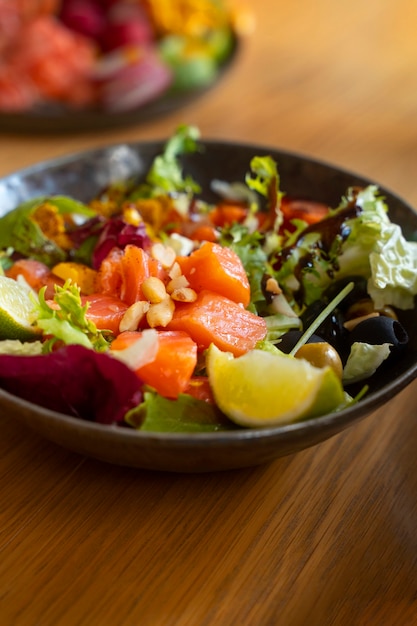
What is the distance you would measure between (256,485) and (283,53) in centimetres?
249

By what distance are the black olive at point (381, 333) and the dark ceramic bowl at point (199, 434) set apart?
0.11 ft

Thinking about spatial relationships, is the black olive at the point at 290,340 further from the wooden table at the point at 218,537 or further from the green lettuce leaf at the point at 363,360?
the wooden table at the point at 218,537

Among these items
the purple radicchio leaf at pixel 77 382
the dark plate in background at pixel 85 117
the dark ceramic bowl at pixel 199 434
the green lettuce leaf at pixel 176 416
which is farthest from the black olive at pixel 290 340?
the dark plate in background at pixel 85 117

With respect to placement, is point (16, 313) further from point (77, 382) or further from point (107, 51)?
point (107, 51)

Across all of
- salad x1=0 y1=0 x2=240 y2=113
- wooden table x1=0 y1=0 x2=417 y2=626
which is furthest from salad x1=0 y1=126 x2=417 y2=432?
salad x1=0 y1=0 x2=240 y2=113

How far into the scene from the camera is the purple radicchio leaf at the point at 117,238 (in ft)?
5.04

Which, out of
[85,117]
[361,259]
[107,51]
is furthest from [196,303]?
[107,51]

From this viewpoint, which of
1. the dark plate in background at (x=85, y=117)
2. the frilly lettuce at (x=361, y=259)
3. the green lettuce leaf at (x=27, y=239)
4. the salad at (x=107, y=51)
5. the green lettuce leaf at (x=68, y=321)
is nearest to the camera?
the green lettuce leaf at (x=68, y=321)

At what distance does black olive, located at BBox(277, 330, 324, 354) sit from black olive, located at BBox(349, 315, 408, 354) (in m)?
0.08

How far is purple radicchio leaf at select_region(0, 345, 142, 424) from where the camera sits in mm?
1146

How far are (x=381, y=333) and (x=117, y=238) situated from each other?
2.00 ft

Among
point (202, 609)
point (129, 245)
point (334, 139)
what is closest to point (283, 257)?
point (129, 245)

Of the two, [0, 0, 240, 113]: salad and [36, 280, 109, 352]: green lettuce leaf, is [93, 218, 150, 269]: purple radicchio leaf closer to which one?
[36, 280, 109, 352]: green lettuce leaf

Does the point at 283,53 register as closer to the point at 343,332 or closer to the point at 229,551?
the point at 343,332
